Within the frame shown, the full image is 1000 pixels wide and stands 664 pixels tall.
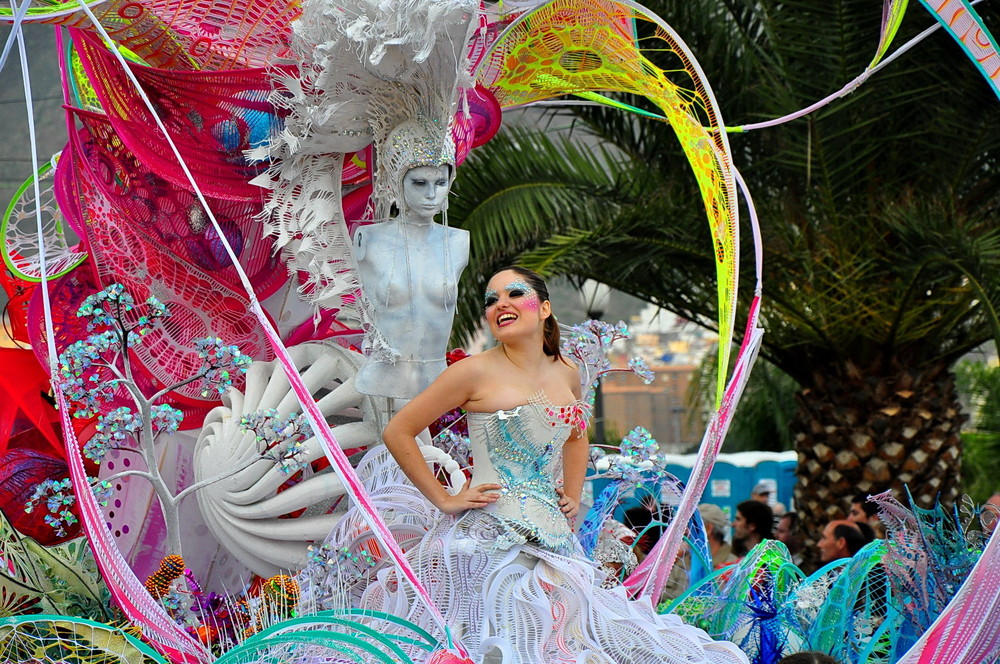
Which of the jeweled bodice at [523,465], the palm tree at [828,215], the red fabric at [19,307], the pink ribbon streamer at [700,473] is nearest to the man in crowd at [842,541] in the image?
the palm tree at [828,215]

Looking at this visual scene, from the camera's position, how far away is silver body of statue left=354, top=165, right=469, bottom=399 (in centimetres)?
489

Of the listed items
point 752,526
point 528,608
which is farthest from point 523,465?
point 752,526

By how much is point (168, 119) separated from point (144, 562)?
1.90m

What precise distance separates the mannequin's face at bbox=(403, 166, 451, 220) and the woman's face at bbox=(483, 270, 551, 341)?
87cm

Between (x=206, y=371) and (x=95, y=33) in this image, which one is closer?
(x=206, y=371)

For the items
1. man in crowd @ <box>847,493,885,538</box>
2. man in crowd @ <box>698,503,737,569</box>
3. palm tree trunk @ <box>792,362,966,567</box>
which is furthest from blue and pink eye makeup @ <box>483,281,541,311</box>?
palm tree trunk @ <box>792,362,966,567</box>

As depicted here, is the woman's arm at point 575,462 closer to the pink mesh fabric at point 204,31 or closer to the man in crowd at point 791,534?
the pink mesh fabric at point 204,31

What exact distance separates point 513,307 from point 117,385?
1.79 metres

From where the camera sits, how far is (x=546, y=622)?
12.4 ft

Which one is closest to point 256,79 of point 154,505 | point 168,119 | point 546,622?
point 168,119

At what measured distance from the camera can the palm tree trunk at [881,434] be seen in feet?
28.1

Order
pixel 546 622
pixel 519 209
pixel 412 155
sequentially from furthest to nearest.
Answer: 1. pixel 519 209
2. pixel 412 155
3. pixel 546 622

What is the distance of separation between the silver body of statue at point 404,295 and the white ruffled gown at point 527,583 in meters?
0.89

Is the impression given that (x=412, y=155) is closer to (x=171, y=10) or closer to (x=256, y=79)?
(x=256, y=79)
